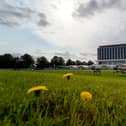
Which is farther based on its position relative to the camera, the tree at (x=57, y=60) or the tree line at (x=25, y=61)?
the tree at (x=57, y=60)

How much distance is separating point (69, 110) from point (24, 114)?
0.52 metres

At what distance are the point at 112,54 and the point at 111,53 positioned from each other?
153cm

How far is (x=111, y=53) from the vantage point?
621 feet

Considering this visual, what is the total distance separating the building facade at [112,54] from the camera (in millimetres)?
184875

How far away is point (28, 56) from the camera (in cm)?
12181

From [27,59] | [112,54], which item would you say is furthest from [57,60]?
[112,54]

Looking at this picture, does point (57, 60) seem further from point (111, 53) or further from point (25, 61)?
point (111, 53)

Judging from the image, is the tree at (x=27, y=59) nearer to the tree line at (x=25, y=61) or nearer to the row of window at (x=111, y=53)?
the tree line at (x=25, y=61)

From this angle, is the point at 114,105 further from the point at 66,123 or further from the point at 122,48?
the point at 122,48

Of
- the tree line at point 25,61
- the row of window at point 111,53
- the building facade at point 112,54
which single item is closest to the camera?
the tree line at point 25,61

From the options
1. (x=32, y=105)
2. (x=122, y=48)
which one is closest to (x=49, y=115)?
(x=32, y=105)

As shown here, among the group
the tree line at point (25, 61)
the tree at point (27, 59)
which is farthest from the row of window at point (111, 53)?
the tree at point (27, 59)

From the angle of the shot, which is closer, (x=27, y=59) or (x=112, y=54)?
(x=27, y=59)

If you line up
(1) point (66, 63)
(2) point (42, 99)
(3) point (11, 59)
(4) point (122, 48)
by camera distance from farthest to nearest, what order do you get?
(4) point (122, 48)
(1) point (66, 63)
(3) point (11, 59)
(2) point (42, 99)
